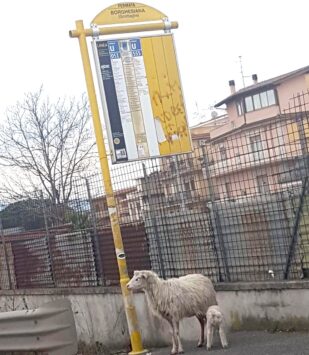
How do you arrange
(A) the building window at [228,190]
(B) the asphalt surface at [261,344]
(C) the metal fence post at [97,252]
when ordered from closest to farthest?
(B) the asphalt surface at [261,344]
(A) the building window at [228,190]
(C) the metal fence post at [97,252]

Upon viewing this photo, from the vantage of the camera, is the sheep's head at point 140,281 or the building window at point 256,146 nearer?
the building window at point 256,146

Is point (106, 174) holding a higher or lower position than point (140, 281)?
higher

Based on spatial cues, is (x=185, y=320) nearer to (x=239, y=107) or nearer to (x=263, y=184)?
(x=263, y=184)

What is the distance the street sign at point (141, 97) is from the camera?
9578mm

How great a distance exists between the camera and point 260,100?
65.5 metres

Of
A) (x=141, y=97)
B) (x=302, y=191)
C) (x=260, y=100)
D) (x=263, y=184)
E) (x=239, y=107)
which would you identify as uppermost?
(x=260, y=100)

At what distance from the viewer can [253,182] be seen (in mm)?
8930

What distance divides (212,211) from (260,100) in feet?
187

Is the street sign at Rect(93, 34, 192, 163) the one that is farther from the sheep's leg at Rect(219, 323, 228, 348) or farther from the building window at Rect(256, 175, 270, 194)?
the sheep's leg at Rect(219, 323, 228, 348)

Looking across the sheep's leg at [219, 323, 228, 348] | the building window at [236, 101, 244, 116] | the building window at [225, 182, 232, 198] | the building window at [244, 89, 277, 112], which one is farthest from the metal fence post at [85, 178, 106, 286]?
the building window at [236, 101, 244, 116]

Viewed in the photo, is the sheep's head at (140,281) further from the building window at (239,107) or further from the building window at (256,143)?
the building window at (239,107)

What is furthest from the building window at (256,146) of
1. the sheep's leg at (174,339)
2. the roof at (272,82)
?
Result: the roof at (272,82)

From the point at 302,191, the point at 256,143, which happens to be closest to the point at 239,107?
the point at 256,143

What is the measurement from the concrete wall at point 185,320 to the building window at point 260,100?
174 feet
